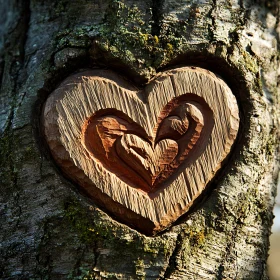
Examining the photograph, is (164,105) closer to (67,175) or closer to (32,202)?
(67,175)

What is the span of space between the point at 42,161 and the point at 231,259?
0.79 m

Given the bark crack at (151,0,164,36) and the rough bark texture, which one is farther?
the bark crack at (151,0,164,36)

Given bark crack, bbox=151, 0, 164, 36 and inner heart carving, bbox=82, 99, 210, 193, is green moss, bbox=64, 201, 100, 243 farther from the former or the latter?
bark crack, bbox=151, 0, 164, 36

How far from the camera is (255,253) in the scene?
2023 mm

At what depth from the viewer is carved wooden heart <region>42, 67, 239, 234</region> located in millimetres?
1843

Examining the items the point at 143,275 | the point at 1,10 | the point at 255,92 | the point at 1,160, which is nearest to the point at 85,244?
the point at 143,275

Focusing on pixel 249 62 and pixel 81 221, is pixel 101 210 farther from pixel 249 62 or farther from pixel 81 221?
pixel 249 62

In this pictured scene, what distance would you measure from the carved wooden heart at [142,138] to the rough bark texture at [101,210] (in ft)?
0.21

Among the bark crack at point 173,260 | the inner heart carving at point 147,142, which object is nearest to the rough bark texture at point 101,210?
the bark crack at point 173,260

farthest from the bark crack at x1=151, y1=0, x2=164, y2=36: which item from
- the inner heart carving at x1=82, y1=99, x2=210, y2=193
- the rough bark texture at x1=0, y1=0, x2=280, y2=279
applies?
the inner heart carving at x1=82, y1=99, x2=210, y2=193

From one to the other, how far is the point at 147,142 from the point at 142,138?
24 mm

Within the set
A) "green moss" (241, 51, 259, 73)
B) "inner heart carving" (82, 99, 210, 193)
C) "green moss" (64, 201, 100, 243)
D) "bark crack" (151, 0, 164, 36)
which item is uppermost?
Answer: "bark crack" (151, 0, 164, 36)

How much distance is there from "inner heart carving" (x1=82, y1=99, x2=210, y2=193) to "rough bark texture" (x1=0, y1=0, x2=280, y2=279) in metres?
0.16

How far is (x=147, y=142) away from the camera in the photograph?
Answer: 1889 millimetres
